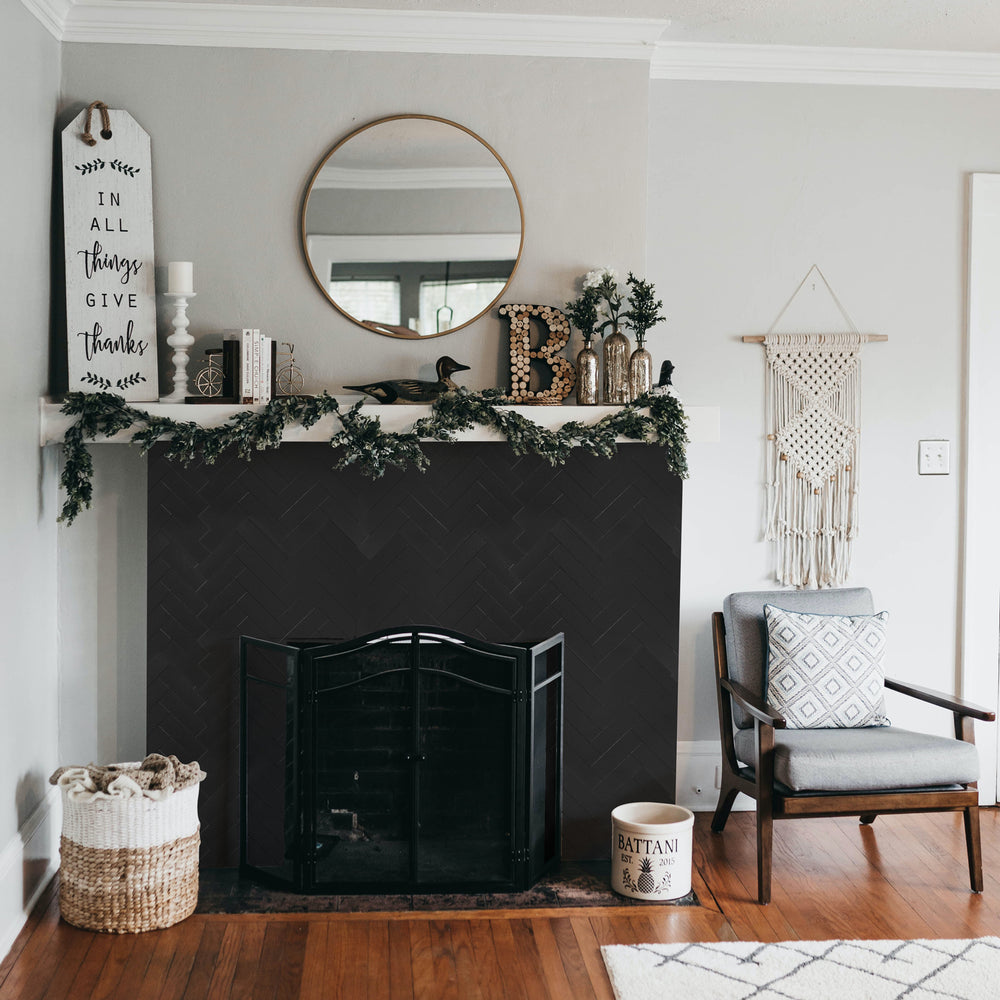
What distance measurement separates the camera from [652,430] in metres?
3.05

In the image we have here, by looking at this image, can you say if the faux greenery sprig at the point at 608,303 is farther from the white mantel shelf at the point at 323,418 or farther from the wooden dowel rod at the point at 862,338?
the wooden dowel rod at the point at 862,338

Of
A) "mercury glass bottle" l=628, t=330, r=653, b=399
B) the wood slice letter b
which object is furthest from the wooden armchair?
the wood slice letter b

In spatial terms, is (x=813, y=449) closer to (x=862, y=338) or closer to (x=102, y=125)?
(x=862, y=338)

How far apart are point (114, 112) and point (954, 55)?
111 inches

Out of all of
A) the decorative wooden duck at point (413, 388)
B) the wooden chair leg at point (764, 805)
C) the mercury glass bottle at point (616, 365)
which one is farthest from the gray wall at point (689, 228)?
the wooden chair leg at point (764, 805)

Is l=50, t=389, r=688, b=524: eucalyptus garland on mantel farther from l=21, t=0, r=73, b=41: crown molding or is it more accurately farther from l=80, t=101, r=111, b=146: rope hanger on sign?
l=21, t=0, r=73, b=41: crown molding

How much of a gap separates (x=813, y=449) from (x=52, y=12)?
2.84m

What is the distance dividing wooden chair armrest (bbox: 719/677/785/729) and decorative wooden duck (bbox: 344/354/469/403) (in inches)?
51.6

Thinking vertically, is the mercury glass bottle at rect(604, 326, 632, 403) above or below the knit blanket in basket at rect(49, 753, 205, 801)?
above

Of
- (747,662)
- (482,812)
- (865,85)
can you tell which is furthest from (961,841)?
(865,85)

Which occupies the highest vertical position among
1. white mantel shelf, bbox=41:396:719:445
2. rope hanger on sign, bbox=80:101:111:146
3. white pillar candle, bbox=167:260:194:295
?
rope hanger on sign, bbox=80:101:111:146

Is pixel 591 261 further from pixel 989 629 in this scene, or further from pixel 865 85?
pixel 989 629

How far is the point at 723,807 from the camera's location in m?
3.41

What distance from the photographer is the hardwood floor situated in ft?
8.10
